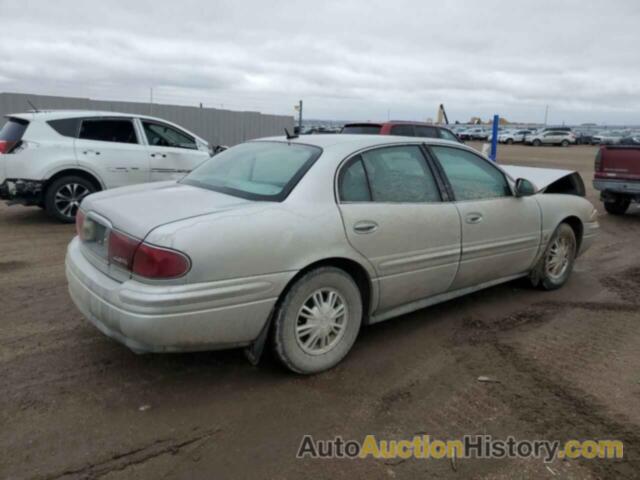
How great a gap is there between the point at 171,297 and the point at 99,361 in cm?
115

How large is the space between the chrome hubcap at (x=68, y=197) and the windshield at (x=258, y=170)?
14.9 feet

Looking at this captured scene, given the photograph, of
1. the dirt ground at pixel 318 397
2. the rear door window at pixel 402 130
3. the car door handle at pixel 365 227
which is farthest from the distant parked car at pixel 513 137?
the car door handle at pixel 365 227

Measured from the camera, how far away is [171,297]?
2.81m

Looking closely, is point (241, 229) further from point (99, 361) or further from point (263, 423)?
point (99, 361)

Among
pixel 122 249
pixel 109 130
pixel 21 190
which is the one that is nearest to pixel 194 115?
pixel 109 130

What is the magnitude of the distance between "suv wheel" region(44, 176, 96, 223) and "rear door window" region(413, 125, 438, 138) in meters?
7.24

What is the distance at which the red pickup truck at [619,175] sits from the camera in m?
9.76

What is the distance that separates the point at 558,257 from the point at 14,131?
7374 mm

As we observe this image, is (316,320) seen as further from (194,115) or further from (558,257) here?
(194,115)

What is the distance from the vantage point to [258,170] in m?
3.84

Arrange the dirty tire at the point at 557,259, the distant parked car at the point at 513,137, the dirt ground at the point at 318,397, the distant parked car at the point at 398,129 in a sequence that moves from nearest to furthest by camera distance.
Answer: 1. the dirt ground at the point at 318,397
2. the dirty tire at the point at 557,259
3. the distant parked car at the point at 398,129
4. the distant parked car at the point at 513,137

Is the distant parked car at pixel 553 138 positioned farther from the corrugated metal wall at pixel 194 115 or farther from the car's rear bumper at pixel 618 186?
the car's rear bumper at pixel 618 186

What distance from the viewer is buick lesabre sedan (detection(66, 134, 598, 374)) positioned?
2891 millimetres

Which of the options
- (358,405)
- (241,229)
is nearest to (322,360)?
(358,405)
